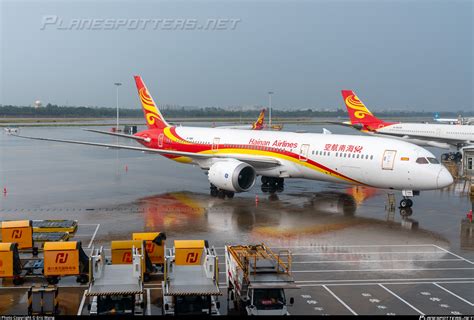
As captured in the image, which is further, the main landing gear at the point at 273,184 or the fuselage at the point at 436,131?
the fuselage at the point at 436,131

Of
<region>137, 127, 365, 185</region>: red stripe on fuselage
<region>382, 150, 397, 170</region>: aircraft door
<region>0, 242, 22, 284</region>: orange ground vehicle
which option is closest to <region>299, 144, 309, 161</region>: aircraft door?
<region>137, 127, 365, 185</region>: red stripe on fuselage

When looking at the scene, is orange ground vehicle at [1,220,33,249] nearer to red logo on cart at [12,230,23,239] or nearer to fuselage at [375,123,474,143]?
red logo on cart at [12,230,23,239]

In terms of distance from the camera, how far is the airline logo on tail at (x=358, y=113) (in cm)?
7244

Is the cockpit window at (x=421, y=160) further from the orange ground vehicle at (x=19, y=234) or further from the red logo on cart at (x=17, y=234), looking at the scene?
the red logo on cart at (x=17, y=234)

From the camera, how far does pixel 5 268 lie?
17.9m

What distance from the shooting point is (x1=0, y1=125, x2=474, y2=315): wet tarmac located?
1733 cm

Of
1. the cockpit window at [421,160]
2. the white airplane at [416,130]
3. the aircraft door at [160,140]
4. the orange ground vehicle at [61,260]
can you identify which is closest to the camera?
the orange ground vehicle at [61,260]

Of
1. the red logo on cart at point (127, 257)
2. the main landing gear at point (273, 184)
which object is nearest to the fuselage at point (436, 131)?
the main landing gear at point (273, 184)

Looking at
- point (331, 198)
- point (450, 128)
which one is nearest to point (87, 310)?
point (331, 198)

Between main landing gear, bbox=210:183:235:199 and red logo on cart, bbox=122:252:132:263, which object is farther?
main landing gear, bbox=210:183:235:199

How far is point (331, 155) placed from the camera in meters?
32.6

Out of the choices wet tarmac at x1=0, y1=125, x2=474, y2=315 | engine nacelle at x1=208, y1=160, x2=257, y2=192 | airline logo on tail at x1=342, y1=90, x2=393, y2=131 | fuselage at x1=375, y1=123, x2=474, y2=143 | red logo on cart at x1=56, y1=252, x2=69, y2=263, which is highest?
airline logo on tail at x1=342, y1=90, x2=393, y2=131

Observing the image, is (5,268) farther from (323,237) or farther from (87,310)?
(323,237)

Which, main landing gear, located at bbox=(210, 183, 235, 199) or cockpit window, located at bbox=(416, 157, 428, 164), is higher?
cockpit window, located at bbox=(416, 157, 428, 164)
